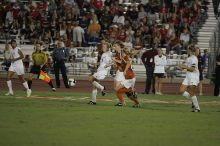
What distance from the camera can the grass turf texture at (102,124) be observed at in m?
15.5

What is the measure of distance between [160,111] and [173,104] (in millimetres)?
3749

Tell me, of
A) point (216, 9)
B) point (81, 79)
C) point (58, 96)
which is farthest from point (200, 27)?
point (58, 96)

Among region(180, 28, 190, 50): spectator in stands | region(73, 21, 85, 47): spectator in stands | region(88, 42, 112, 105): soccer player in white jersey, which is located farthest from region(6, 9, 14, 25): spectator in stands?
region(88, 42, 112, 105): soccer player in white jersey

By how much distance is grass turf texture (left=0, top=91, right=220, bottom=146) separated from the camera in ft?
50.7

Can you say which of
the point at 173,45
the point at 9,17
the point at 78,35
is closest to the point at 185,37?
the point at 173,45

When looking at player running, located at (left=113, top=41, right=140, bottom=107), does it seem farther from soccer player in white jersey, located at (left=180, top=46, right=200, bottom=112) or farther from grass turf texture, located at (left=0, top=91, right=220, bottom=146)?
soccer player in white jersey, located at (left=180, top=46, right=200, bottom=112)

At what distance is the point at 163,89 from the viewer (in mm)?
34250

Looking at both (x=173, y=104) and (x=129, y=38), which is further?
(x=129, y=38)

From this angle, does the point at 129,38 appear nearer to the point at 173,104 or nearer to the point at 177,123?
the point at 173,104

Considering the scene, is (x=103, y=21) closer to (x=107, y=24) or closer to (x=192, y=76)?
(x=107, y=24)

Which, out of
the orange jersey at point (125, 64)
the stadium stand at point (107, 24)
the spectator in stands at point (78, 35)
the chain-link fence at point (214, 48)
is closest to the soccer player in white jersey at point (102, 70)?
the orange jersey at point (125, 64)

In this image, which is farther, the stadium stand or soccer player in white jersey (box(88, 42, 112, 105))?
the stadium stand

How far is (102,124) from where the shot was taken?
1806cm

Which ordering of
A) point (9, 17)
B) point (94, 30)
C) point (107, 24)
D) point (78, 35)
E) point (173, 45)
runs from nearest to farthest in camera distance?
point (173, 45), point (78, 35), point (94, 30), point (107, 24), point (9, 17)
